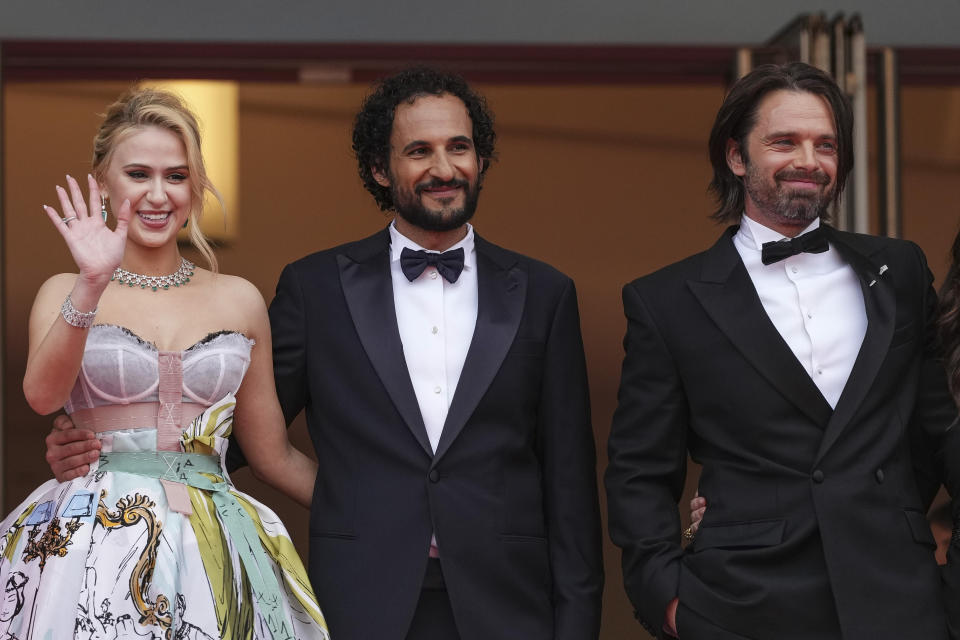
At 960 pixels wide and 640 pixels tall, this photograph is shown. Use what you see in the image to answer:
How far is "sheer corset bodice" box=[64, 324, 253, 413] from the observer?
3.21m

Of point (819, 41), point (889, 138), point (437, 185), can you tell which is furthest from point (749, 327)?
point (889, 138)

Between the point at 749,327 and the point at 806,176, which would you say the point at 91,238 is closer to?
the point at 749,327

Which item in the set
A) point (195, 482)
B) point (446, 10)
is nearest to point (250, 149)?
point (446, 10)

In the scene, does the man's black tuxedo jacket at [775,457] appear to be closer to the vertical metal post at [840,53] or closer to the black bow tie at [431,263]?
the black bow tie at [431,263]

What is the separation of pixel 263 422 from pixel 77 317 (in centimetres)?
60

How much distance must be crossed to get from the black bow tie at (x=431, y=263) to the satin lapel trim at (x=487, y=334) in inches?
3.0

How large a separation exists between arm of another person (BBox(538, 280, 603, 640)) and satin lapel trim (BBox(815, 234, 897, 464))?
1.82 feet

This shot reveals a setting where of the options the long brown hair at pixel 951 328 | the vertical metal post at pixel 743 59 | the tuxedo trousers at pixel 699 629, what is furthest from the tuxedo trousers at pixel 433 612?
the vertical metal post at pixel 743 59

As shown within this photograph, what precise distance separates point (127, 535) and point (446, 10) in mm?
2992

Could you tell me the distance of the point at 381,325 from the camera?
3465 mm

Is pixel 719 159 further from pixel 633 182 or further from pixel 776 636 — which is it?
pixel 633 182

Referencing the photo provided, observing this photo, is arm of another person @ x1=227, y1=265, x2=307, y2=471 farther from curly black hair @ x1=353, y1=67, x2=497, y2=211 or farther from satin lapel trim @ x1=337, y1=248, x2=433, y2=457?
curly black hair @ x1=353, y1=67, x2=497, y2=211

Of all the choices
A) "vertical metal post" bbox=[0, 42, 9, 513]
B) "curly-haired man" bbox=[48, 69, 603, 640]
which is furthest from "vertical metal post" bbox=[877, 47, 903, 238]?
"vertical metal post" bbox=[0, 42, 9, 513]

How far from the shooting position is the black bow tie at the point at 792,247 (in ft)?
11.2
